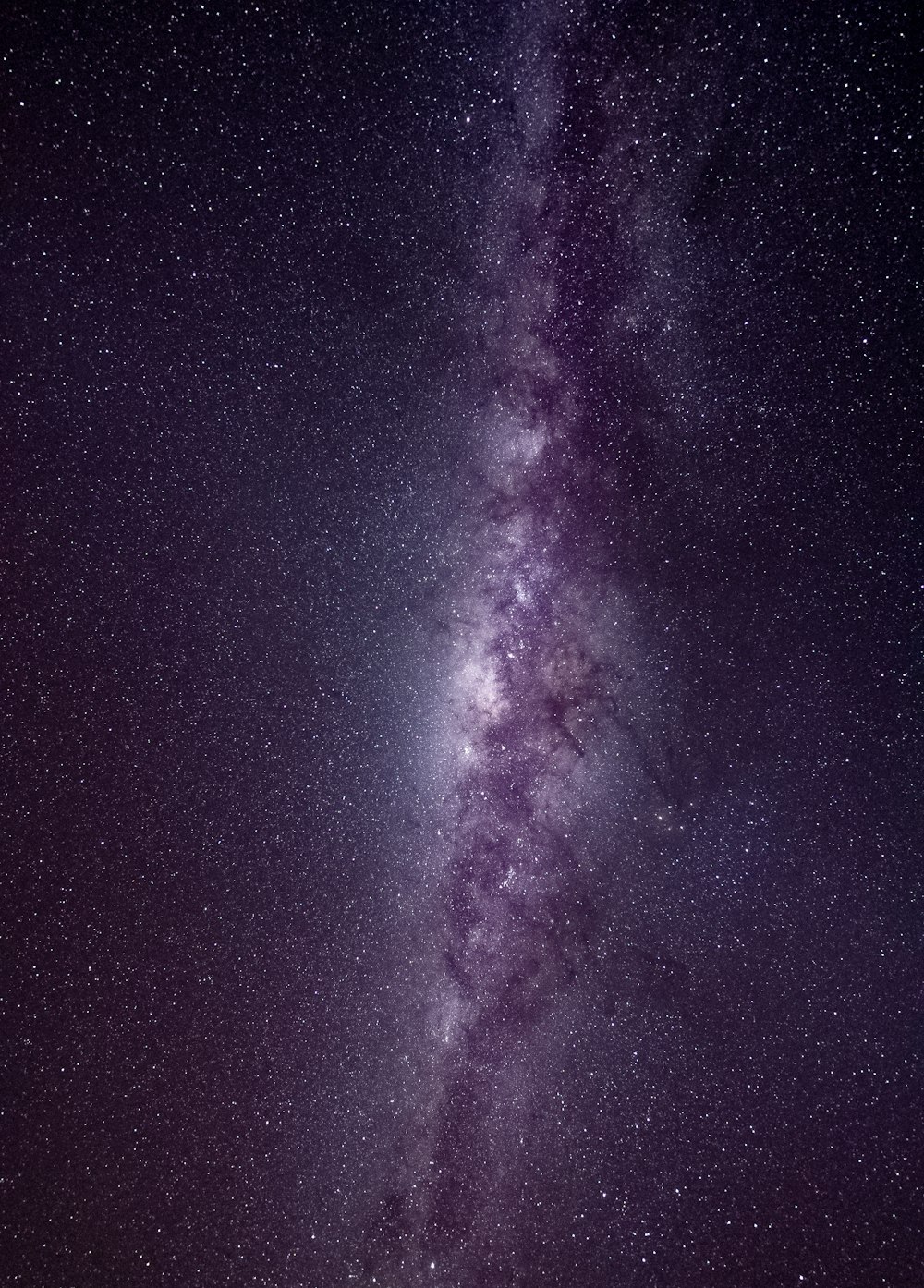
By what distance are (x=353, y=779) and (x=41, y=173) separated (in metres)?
1.03

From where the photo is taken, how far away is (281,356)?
111 centimetres

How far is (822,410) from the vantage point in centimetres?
110

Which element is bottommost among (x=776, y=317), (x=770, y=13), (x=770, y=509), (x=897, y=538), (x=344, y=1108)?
(x=344, y=1108)

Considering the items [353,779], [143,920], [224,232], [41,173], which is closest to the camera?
[41,173]

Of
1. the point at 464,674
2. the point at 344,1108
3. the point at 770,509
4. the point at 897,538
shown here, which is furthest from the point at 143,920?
the point at 897,538

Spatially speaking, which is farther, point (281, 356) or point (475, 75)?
point (281, 356)

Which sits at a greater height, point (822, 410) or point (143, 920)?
point (822, 410)

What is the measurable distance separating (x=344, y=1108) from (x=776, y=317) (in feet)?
5.20

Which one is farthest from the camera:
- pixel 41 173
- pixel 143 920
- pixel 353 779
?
pixel 353 779

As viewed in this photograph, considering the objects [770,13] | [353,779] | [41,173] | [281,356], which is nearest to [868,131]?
[770,13]

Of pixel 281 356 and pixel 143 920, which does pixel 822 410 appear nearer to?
pixel 281 356

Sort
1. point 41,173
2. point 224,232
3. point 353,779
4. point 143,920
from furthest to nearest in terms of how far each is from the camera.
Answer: point 353,779 → point 143,920 → point 224,232 → point 41,173

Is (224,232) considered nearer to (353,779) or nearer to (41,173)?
(41,173)

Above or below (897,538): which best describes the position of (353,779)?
above
